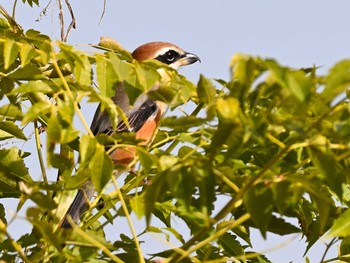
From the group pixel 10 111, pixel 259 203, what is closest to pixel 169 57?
pixel 10 111

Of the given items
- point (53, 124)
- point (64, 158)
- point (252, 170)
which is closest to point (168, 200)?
point (252, 170)

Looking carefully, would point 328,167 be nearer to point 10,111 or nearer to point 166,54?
point 10,111

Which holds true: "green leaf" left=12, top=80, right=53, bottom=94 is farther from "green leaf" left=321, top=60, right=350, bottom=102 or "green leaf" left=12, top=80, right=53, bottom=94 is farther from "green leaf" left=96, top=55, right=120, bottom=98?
"green leaf" left=321, top=60, right=350, bottom=102

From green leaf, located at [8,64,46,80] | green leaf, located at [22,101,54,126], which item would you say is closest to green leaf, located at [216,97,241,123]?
green leaf, located at [22,101,54,126]

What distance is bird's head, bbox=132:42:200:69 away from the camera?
5.97m

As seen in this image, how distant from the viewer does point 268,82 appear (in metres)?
1.88

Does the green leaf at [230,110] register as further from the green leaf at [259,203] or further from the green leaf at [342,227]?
the green leaf at [342,227]

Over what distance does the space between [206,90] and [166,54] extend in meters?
3.93

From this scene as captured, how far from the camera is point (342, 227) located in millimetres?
2279

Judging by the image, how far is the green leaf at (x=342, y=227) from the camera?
7.44ft

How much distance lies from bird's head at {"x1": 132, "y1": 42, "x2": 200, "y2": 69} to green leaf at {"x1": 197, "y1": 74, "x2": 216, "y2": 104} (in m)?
3.78

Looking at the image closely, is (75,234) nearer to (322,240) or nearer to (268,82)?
(268,82)

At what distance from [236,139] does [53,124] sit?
463 millimetres

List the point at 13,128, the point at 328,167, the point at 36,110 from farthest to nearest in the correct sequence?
the point at 13,128
the point at 36,110
the point at 328,167
